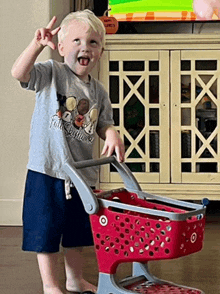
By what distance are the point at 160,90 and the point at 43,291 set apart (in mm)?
1357

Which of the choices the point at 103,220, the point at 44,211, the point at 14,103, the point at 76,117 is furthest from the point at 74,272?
the point at 14,103

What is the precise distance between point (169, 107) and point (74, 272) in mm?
Answer: 1267

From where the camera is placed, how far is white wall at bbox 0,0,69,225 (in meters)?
2.79

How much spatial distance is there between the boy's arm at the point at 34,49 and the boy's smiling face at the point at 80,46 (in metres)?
0.10

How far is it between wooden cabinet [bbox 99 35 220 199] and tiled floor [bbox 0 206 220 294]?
1.68 ft

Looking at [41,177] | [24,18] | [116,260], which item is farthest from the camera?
[24,18]

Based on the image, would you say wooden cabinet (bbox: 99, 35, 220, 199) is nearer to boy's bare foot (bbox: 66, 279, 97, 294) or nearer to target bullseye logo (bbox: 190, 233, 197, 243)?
boy's bare foot (bbox: 66, 279, 97, 294)

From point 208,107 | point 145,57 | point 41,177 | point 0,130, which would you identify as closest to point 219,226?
point 208,107

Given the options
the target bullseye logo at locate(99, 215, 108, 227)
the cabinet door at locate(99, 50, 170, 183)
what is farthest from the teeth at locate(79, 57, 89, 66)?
the cabinet door at locate(99, 50, 170, 183)

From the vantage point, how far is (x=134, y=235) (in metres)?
1.54

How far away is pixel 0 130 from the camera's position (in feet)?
9.25

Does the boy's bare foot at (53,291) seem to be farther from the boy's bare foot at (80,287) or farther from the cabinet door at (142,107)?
the cabinet door at (142,107)

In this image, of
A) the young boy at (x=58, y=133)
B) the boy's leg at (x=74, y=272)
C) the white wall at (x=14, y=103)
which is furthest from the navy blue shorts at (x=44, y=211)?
the white wall at (x=14, y=103)

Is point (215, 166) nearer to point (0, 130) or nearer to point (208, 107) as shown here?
point (208, 107)
